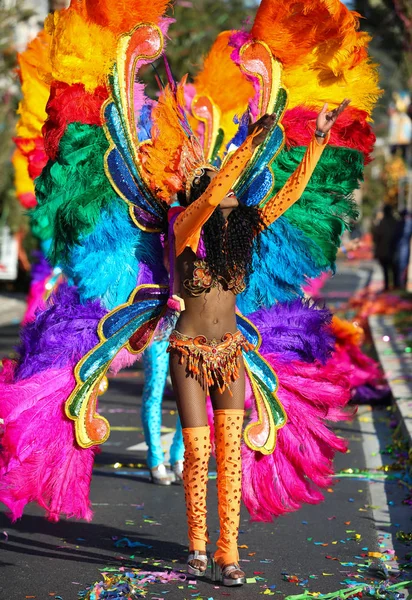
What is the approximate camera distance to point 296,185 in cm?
513

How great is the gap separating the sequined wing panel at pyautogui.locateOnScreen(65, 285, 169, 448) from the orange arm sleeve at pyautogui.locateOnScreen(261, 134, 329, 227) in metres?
0.70

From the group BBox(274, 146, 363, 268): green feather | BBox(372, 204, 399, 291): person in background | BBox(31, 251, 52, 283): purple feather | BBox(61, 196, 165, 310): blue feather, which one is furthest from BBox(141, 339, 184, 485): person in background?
BBox(372, 204, 399, 291): person in background

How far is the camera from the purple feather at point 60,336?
5.40 m

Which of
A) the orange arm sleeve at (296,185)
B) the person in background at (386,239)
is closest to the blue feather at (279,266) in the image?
the orange arm sleeve at (296,185)

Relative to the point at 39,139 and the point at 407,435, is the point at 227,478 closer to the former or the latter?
the point at 407,435

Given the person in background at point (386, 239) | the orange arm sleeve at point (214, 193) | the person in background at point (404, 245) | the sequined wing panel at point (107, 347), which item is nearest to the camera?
the orange arm sleeve at point (214, 193)

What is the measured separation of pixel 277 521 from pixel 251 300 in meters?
1.38

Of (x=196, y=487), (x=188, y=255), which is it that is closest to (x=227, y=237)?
(x=188, y=255)

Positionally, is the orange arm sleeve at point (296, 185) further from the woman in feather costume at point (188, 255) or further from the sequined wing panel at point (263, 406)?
the sequined wing panel at point (263, 406)

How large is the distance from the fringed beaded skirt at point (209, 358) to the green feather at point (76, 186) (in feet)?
2.59

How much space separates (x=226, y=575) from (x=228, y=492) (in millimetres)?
380

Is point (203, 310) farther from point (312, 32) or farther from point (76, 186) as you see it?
point (312, 32)

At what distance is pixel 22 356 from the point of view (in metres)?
5.55

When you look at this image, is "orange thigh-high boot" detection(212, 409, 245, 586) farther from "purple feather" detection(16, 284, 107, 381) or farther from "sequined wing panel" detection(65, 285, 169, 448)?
"purple feather" detection(16, 284, 107, 381)
